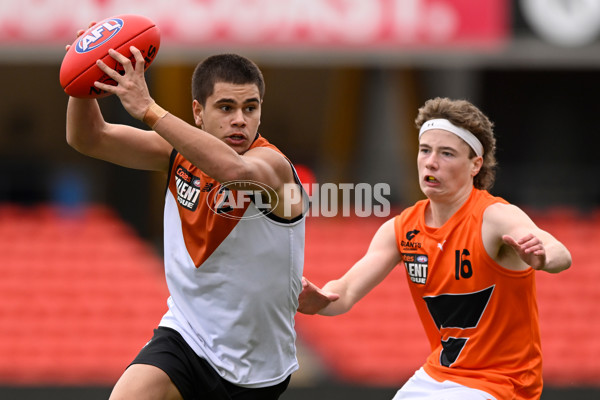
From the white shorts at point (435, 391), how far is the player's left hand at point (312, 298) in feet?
2.03

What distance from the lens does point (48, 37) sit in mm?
11688

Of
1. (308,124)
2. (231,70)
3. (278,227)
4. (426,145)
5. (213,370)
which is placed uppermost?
(308,124)

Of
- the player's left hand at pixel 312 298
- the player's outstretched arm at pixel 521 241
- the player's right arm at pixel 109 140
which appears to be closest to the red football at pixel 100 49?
the player's right arm at pixel 109 140

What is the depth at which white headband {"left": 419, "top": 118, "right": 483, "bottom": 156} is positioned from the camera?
15.6 feet

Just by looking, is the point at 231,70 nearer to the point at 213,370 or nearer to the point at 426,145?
the point at 426,145

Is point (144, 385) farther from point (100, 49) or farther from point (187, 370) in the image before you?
point (100, 49)

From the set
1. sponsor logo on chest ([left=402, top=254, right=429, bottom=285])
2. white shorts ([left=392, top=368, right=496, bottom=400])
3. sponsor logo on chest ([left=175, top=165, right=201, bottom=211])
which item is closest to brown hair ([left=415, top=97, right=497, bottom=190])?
sponsor logo on chest ([left=402, top=254, right=429, bottom=285])

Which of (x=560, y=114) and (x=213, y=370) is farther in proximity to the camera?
(x=560, y=114)

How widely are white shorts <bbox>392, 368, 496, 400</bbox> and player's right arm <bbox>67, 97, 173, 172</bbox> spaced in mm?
1765

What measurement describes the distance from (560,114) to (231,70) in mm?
→ 13509

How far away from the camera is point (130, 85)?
405 centimetres

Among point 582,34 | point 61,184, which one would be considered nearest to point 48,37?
point 61,184

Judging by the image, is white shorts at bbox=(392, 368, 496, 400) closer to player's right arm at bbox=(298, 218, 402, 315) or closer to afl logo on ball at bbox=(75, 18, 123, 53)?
player's right arm at bbox=(298, 218, 402, 315)

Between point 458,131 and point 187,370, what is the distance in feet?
6.19
